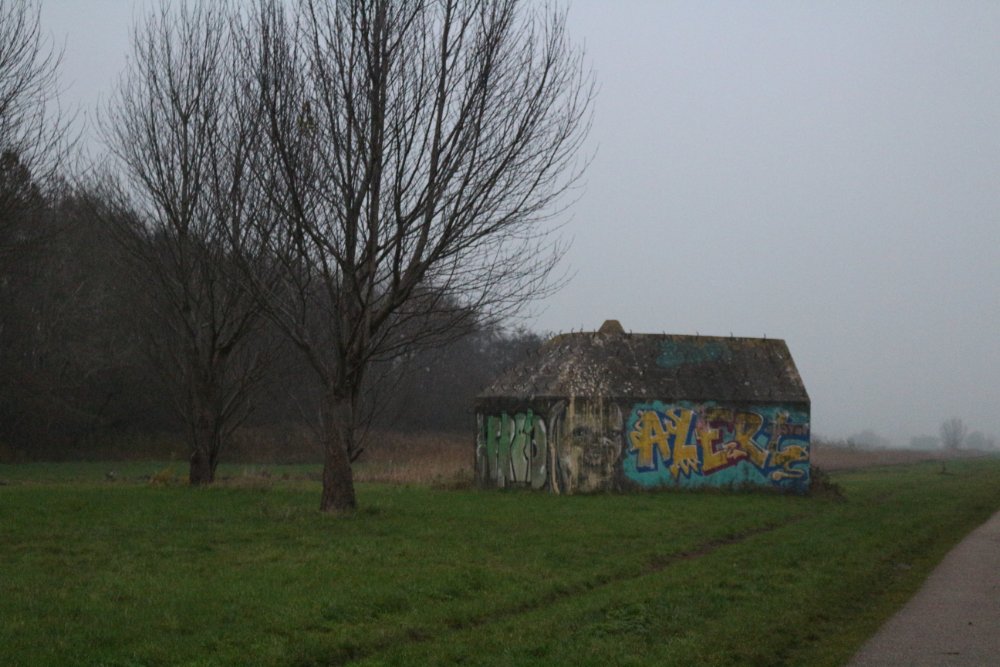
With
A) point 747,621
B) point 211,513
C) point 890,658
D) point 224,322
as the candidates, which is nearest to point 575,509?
point 211,513

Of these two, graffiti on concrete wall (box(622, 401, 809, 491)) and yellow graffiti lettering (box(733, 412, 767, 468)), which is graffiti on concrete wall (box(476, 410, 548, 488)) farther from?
yellow graffiti lettering (box(733, 412, 767, 468))

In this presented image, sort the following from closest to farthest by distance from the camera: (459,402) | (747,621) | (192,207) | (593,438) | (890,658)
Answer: (890,658)
(747,621)
(192,207)
(593,438)
(459,402)

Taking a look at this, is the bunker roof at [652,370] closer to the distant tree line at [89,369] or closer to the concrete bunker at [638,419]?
the concrete bunker at [638,419]

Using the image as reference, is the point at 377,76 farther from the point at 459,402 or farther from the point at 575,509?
the point at 459,402

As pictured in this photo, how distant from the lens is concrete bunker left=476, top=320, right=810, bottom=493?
24.5m

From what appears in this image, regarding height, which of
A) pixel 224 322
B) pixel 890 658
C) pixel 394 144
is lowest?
pixel 890 658

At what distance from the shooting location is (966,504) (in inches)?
976

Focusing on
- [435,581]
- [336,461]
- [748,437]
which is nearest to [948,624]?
[435,581]

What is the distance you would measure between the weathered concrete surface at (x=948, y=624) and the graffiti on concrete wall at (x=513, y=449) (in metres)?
11.9

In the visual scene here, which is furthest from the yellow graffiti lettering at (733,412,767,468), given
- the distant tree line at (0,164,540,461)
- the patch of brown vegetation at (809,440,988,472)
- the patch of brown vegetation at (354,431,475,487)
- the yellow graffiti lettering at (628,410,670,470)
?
the patch of brown vegetation at (809,440,988,472)

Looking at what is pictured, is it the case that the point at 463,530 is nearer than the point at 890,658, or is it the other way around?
the point at 890,658

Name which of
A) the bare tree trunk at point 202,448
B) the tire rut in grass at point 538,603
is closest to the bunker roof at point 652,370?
the bare tree trunk at point 202,448

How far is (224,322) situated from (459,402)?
52.2 meters

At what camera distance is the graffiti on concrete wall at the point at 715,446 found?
24.8m
